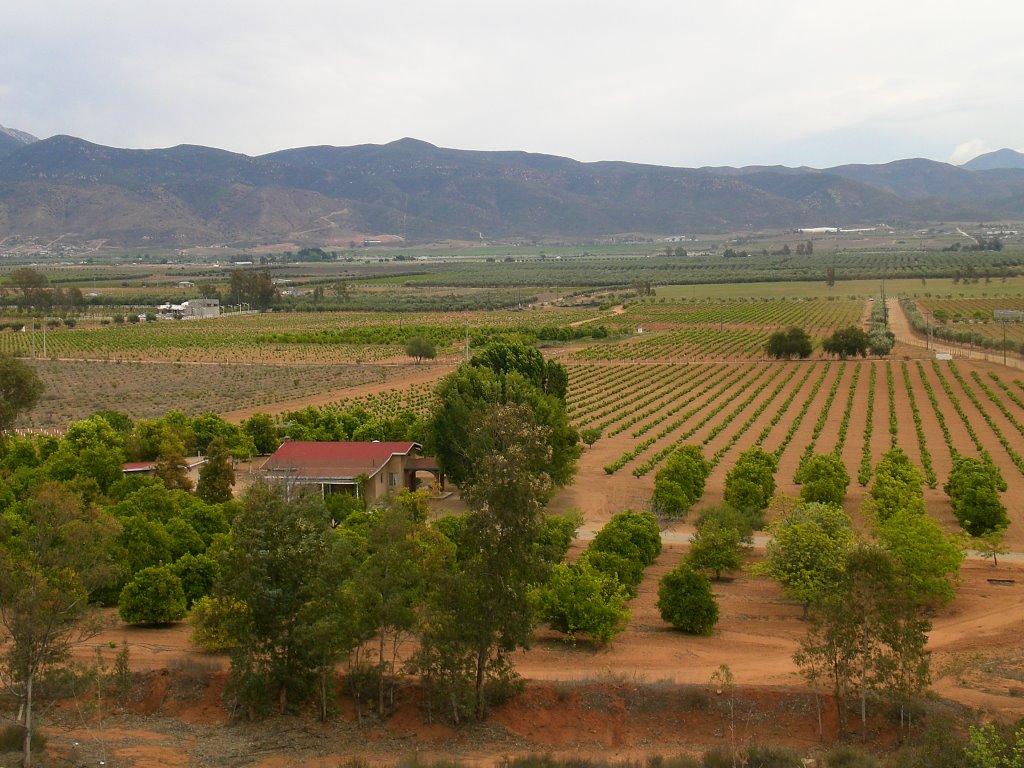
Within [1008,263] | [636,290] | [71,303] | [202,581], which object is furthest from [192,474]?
[1008,263]

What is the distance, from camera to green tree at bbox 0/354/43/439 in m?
37.5

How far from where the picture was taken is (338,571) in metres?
16.9

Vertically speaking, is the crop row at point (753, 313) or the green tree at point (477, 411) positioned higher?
the green tree at point (477, 411)

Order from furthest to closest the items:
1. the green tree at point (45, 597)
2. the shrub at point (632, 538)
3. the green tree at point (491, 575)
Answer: the shrub at point (632, 538) → the green tree at point (491, 575) → the green tree at point (45, 597)

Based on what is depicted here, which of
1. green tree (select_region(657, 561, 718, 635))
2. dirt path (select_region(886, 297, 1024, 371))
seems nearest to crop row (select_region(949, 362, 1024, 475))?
dirt path (select_region(886, 297, 1024, 371))

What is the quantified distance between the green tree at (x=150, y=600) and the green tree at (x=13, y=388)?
60.5 feet

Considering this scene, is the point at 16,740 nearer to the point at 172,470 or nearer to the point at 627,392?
the point at 172,470

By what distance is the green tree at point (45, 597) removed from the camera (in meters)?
15.6

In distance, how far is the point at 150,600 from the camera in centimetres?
2173

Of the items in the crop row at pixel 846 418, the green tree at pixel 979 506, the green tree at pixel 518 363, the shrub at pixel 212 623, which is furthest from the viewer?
the crop row at pixel 846 418

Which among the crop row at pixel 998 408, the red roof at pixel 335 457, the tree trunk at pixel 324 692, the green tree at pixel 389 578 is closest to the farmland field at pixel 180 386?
the red roof at pixel 335 457

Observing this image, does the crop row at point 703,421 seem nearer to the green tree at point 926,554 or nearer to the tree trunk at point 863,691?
the green tree at point 926,554

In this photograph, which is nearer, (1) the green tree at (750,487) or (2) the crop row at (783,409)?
(1) the green tree at (750,487)

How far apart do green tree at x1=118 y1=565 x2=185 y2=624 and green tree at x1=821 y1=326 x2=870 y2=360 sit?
5875cm
